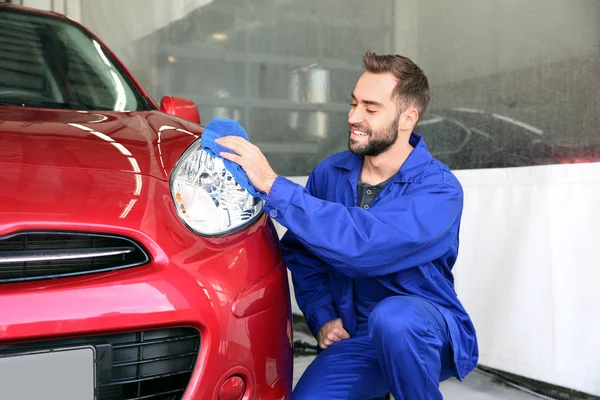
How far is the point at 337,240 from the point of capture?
1.46m

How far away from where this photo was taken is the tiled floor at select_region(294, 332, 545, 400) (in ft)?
7.46

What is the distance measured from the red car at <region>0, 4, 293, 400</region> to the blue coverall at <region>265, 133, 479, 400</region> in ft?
0.49

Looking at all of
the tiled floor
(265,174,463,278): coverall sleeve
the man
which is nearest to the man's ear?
the man

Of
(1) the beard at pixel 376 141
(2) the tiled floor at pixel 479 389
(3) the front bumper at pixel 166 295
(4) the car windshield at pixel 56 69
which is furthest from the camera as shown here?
(2) the tiled floor at pixel 479 389

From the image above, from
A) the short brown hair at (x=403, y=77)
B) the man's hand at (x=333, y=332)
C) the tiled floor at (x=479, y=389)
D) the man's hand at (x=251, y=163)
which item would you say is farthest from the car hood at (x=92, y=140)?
the tiled floor at (x=479, y=389)

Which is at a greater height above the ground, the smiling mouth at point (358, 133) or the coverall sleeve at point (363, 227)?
the smiling mouth at point (358, 133)

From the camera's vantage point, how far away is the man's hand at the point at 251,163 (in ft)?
4.75

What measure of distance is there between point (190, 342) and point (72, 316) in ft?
0.78

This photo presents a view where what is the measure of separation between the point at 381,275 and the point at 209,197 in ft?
1.59

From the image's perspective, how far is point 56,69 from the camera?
2.10 m

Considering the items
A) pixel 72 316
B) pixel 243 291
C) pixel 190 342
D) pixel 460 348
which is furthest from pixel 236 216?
pixel 460 348

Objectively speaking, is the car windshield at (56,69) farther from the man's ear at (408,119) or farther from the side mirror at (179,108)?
the man's ear at (408,119)

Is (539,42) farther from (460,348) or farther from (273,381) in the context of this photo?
(273,381)

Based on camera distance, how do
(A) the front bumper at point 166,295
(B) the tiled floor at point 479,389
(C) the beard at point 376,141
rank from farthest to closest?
(B) the tiled floor at point 479,389 → (C) the beard at point 376,141 → (A) the front bumper at point 166,295
